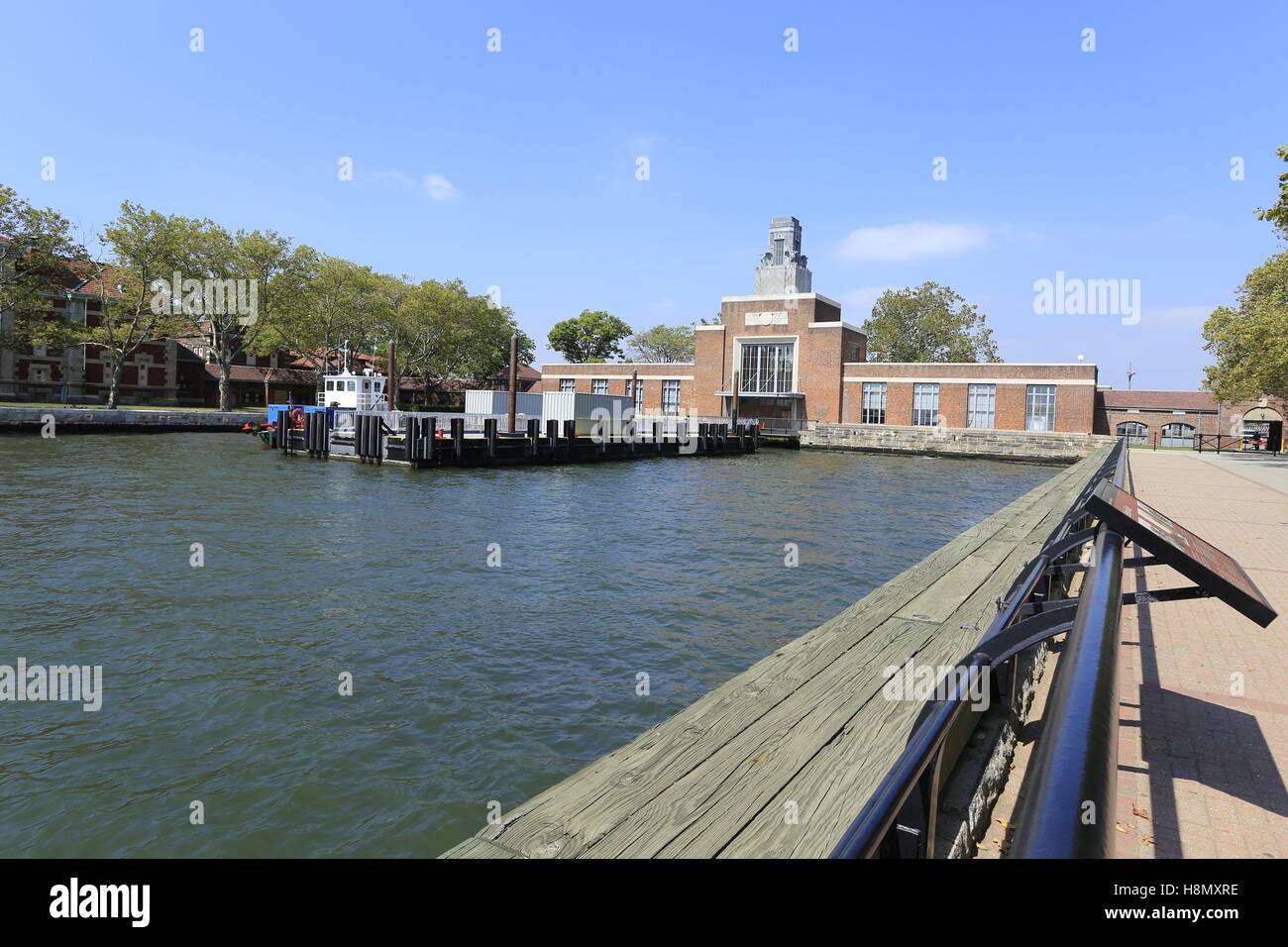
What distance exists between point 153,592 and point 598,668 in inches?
241

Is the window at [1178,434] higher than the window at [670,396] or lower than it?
lower

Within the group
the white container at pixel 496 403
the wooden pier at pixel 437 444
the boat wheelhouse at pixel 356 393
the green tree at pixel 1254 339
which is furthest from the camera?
the white container at pixel 496 403

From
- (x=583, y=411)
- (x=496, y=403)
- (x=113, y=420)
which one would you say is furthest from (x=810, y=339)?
(x=113, y=420)

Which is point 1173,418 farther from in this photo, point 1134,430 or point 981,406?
point 981,406

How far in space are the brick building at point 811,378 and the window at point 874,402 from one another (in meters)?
0.08

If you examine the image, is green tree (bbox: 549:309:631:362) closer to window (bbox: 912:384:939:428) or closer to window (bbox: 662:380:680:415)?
window (bbox: 662:380:680:415)

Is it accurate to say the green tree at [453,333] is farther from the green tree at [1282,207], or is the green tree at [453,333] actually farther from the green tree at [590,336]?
the green tree at [1282,207]

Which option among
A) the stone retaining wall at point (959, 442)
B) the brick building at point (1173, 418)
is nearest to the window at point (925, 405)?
the stone retaining wall at point (959, 442)

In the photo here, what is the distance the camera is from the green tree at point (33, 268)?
42.0m

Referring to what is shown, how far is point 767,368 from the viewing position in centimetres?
6288

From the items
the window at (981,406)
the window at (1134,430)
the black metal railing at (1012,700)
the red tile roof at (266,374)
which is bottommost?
the black metal railing at (1012,700)

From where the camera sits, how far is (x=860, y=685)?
14.1 ft

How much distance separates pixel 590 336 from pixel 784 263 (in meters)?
33.2
